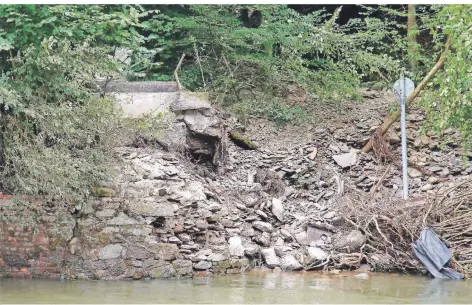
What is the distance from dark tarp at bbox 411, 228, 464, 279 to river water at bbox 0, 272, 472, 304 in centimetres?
23

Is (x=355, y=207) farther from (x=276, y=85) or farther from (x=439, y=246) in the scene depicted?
(x=276, y=85)

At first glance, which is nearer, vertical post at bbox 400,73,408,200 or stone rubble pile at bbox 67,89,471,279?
stone rubble pile at bbox 67,89,471,279

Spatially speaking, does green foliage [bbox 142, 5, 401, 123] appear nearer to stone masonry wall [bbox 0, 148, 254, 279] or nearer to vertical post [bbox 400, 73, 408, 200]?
vertical post [bbox 400, 73, 408, 200]

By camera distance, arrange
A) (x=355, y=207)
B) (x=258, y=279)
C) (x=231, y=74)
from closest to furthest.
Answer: (x=258, y=279), (x=355, y=207), (x=231, y=74)

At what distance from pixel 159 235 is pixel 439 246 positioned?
145 inches

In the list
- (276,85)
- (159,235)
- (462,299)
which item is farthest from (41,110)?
(276,85)

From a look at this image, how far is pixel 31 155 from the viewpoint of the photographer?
6.52 metres

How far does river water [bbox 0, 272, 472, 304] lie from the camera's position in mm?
6027

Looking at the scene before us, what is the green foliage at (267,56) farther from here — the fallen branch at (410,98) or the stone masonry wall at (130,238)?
the stone masonry wall at (130,238)

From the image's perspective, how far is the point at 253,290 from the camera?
21.9 feet

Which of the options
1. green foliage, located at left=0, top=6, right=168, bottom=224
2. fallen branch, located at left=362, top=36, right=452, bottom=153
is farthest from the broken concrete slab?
green foliage, located at left=0, top=6, right=168, bottom=224

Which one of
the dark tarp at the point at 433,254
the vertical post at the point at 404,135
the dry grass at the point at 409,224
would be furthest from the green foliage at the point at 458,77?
the vertical post at the point at 404,135

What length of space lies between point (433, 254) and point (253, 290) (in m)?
2.66

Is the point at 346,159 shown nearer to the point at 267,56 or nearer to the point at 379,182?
the point at 379,182
